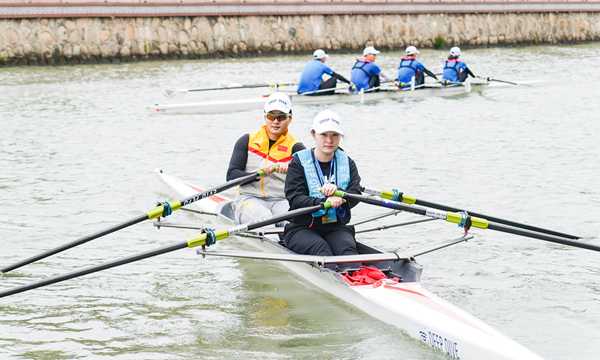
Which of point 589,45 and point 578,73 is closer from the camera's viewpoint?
point 578,73

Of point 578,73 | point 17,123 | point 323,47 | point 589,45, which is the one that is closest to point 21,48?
point 17,123

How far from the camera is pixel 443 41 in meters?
31.6

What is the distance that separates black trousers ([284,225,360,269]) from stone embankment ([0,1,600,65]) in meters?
20.0

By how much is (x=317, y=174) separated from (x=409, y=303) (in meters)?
1.30

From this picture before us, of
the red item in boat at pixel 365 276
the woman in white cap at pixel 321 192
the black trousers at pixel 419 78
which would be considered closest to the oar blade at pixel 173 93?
the black trousers at pixel 419 78

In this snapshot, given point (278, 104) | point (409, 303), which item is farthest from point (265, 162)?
point (409, 303)

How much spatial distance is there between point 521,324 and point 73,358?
341 centimetres

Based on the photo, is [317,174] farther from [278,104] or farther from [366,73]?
[366,73]

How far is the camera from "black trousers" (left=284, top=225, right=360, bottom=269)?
19.2 feet

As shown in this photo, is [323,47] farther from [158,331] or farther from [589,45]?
[158,331]

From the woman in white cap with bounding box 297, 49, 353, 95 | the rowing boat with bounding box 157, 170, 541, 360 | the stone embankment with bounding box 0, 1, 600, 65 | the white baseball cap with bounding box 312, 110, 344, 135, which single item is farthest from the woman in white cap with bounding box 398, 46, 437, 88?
the white baseball cap with bounding box 312, 110, 344, 135

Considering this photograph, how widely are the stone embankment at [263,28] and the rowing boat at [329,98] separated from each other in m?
9.47

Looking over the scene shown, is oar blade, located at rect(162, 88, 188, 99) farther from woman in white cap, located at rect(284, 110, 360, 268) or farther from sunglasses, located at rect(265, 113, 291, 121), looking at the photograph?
woman in white cap, located at rect(284, 110, 360, 268)

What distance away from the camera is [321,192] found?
5.83 m
